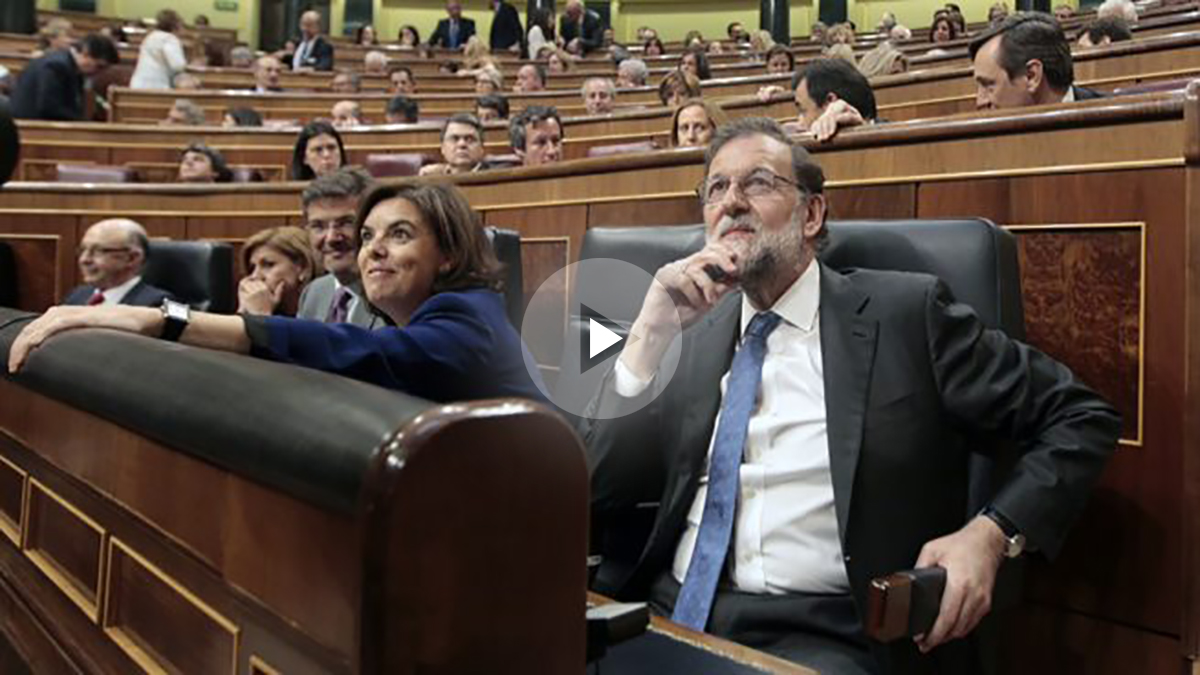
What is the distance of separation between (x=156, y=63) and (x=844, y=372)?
15.3 feet

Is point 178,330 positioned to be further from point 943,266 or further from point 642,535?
point 943,266

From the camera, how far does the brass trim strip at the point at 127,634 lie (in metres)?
0.42

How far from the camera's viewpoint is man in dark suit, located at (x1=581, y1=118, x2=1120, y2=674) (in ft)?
2.37

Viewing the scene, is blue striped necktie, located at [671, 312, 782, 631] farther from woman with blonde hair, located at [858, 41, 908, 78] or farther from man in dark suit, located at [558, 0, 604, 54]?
man in dark suit, located at [558, 0, 604, 54]

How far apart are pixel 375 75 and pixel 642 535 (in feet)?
16.0

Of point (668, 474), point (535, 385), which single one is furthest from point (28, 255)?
point (668, 474)

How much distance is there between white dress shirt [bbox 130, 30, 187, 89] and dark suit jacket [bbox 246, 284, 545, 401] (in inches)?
170

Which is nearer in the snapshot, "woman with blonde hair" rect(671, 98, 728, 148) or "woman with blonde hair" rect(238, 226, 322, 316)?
"woman with blonde hair" rect(238, 226, 322, 316)

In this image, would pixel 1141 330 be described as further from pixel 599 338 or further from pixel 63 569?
pixel 63 569

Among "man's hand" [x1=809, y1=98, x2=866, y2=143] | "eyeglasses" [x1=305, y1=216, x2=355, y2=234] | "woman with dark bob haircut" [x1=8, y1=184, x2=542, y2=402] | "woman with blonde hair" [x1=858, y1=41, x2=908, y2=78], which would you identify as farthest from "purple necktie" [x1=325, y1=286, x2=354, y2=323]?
"woman with blonde hair" [x1=858, y1=41, x2=908, y2=78]

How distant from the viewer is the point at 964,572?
0.67 metres
